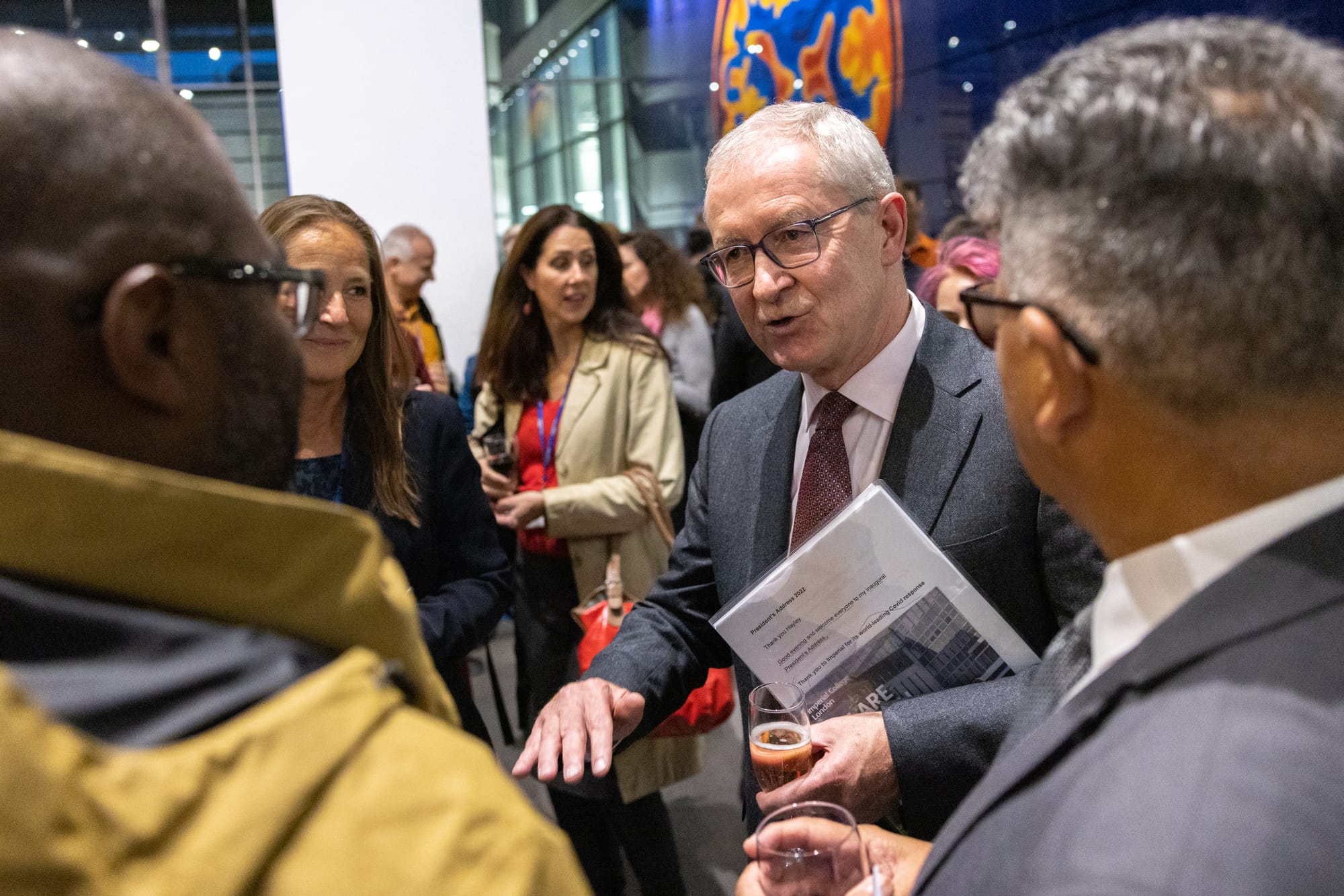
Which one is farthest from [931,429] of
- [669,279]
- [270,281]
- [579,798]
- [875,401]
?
[669,279]

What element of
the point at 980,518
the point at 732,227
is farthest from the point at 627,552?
the point at 980,518

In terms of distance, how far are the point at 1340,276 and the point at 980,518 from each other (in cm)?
81

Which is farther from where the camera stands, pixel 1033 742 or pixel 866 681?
pixel 866 681

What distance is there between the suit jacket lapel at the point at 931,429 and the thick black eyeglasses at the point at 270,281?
0.95 metres

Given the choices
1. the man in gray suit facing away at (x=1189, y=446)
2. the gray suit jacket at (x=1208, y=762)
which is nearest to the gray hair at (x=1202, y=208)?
the man in gray suit facing away at (x=1189, y=446)

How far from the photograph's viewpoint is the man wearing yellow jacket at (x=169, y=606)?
554 mm

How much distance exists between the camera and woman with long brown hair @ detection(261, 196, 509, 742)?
1.96 metres

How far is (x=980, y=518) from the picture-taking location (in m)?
1.52

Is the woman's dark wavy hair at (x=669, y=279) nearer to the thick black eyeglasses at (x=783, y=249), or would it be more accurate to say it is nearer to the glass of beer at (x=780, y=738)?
the thick black eyeglasses at (x=783, y=249)

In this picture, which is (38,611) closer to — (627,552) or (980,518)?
(980,518)

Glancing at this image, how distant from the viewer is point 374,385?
2.04 metres

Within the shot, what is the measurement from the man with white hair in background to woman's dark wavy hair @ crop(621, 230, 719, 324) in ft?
3.43

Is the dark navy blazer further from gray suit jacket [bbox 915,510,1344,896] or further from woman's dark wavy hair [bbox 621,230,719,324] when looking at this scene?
woman's dark wavy hair [bbox 621,230,719,324]

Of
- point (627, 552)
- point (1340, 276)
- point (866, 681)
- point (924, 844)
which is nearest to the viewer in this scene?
point (1340, 276)
